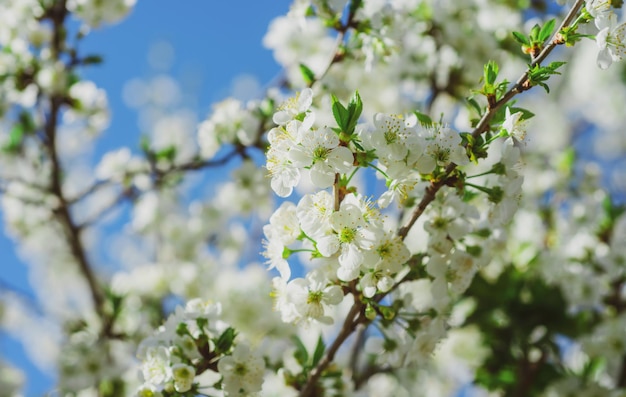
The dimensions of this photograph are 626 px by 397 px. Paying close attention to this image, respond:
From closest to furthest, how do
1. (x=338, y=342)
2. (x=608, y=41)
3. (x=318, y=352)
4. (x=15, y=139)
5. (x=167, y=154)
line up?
(x=608, y=41)
(x=338, y=342)
(x=318, y=352)
(x=167, y=154)
(x=15, y=139)

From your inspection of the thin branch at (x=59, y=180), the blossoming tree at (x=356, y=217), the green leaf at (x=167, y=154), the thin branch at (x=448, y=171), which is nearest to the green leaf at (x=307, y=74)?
the blossoming tree at (x=356, y=217)

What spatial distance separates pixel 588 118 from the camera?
8008 millimetres

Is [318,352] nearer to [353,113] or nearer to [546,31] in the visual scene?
[353,113]

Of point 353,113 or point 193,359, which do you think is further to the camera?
point 193,359

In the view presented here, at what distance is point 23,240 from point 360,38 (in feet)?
10.1

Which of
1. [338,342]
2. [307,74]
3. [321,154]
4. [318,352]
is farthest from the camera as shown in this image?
[307,74]

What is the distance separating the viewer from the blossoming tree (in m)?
1.55

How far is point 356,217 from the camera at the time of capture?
1.48 metres

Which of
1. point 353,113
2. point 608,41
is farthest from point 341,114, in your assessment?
point 608,41

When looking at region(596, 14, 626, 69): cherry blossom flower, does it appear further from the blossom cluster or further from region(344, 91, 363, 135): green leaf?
the blossom cluster

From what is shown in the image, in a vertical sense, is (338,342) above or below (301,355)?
below

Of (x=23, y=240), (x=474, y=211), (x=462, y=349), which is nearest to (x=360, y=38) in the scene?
(x=474, y=211)

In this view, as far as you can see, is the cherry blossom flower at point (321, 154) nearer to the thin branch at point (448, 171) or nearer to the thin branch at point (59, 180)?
the thin branch at point (448, 171)

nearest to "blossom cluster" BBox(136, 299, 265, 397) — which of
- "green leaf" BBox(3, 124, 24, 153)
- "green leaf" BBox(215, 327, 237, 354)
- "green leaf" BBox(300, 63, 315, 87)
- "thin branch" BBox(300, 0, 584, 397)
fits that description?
"green leaf" BBox(215, 327, 237, 354)
